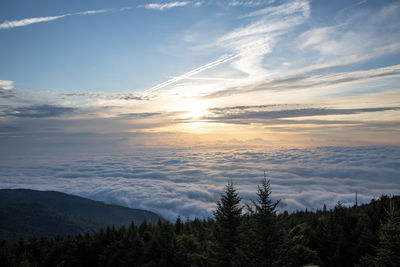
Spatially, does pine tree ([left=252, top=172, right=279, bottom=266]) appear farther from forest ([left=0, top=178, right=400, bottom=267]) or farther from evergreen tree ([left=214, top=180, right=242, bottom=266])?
evergreen tree ([left=214, top=180, right=242, bottom=266])

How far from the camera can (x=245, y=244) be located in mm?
18641

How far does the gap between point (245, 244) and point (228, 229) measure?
2203 millimetres

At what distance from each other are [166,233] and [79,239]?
18584 mm

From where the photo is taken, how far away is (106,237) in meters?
50.1

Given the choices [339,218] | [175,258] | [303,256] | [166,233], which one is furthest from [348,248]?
[166,233]

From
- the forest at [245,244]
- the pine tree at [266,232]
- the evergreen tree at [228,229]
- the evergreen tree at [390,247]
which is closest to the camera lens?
the evergreen tree at [390,247]

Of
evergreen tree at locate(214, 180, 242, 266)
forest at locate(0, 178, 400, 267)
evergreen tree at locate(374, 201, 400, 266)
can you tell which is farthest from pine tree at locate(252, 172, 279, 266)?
evergreen tree at locate(374, 201, 400, 266)

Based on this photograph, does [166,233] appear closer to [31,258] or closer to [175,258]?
[175,258]

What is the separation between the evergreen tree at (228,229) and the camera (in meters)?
19.4

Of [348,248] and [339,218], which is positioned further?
[339,218]

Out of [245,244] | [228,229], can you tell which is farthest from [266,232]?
[228,229]

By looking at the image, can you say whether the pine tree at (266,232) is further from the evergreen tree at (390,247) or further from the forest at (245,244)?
the evergreen tree at (390,247)

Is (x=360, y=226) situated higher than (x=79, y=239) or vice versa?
(x=360, y=226)

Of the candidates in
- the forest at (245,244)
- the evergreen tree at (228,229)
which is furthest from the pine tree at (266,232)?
the evergreen tree at (228,229)
